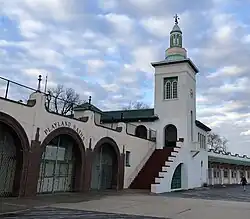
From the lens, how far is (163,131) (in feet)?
96.5

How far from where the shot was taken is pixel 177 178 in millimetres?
26969

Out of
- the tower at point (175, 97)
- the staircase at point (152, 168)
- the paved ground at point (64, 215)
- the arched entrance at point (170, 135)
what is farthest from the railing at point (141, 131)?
the paved ground at point (64, 215)

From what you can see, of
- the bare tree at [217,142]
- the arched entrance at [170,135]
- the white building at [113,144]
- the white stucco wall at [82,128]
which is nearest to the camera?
the white stucco wall at [82,128]

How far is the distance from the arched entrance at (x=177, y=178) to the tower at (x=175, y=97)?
265cm

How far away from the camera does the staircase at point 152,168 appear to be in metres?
24.3

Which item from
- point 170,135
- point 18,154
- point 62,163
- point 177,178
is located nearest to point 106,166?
point 62,163

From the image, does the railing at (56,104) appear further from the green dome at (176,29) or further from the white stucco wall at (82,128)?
the green dome at (176,29)

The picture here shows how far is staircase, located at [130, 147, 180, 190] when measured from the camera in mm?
24344

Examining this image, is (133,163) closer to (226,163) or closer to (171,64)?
(171,64)

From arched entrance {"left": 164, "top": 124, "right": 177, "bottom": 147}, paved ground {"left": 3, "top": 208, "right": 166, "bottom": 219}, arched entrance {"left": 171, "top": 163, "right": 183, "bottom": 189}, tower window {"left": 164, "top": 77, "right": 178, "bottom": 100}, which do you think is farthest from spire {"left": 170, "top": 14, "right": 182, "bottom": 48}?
paved ground {"left": 3, "top": 208, "right": 166, "bottom": 219}

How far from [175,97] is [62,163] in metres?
14.4

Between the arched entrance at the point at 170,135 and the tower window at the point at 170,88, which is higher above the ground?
the tower window at the point at 170,88

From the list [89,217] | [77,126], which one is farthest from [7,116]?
[89,217]

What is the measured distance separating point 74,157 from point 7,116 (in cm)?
632
